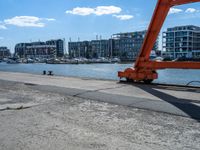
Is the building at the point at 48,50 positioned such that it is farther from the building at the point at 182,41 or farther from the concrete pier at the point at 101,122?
the concrete pier at the point at 101,122

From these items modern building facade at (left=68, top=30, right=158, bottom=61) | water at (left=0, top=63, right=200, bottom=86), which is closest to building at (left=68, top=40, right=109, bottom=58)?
modern building facade at (left=68, top=30, right=158, bottom=61)

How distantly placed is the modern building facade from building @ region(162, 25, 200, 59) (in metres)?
18.4

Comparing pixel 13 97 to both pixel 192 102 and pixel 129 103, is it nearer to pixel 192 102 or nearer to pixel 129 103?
pixel 129 103

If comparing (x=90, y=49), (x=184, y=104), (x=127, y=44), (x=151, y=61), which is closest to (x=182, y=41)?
(x=127, y=44)

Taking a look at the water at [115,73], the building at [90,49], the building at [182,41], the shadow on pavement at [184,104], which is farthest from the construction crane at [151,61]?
the building at [90,49]

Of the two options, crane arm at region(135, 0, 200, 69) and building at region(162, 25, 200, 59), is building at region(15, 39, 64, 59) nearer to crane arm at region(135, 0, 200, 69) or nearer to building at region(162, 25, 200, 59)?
building at region(162, 25, 200, 59)

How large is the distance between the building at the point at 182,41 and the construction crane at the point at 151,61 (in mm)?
111253

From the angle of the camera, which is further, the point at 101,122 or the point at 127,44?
the point at 127,44

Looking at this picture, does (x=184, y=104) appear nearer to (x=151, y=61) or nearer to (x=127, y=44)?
(x=151, y=61)

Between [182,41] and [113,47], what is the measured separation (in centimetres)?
4986

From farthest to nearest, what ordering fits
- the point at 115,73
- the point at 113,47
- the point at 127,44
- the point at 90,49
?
the point at 90,49
the point at 113,47
the point at 127,44
the point at 115,73

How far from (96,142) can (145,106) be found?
3448mm

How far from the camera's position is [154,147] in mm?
5152

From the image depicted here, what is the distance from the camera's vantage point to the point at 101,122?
22.6 feet
